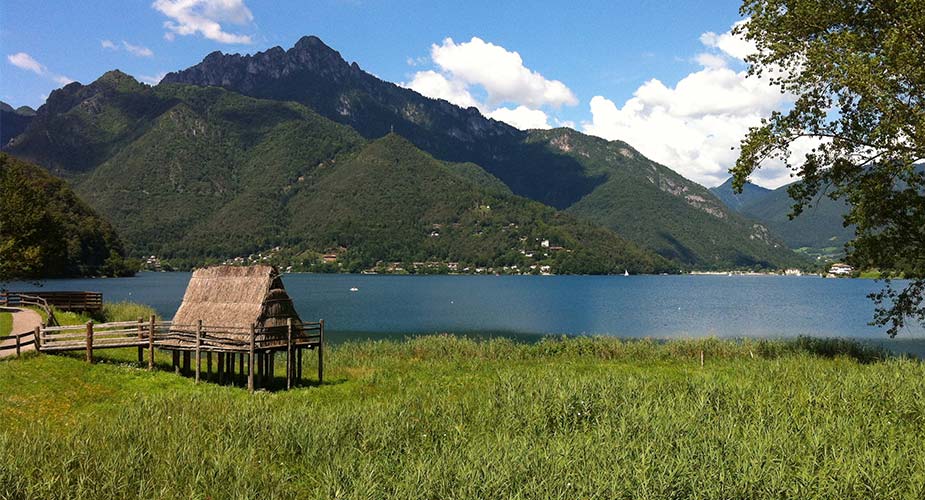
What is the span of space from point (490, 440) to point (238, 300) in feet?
48.0

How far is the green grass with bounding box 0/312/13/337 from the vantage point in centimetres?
2842

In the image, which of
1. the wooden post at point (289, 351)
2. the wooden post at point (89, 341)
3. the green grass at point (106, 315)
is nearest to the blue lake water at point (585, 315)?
the green grass at point (106, 315)

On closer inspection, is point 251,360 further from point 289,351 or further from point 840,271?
point 840,271

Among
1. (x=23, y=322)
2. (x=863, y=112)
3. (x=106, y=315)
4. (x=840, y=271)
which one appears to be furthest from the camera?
(x=106, y=315)

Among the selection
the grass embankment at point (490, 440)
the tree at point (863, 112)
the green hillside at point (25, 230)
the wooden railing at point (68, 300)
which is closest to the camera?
the grass embankment at point (490, 440)

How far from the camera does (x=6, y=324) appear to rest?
102 ft

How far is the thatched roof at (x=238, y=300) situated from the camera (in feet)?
73.9

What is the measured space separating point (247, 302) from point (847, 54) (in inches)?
907

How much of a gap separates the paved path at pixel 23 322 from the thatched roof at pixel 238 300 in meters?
6.41

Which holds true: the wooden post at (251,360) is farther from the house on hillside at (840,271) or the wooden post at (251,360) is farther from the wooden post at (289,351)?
the house on hillside at (840,271)

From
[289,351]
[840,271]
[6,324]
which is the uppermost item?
[840,271]

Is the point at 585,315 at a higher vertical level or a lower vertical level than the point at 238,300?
lower

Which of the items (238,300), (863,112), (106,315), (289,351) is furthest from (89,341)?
(863,112)

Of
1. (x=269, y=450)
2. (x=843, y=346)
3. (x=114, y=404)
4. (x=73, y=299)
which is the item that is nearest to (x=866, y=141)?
(x=843, y=346)
